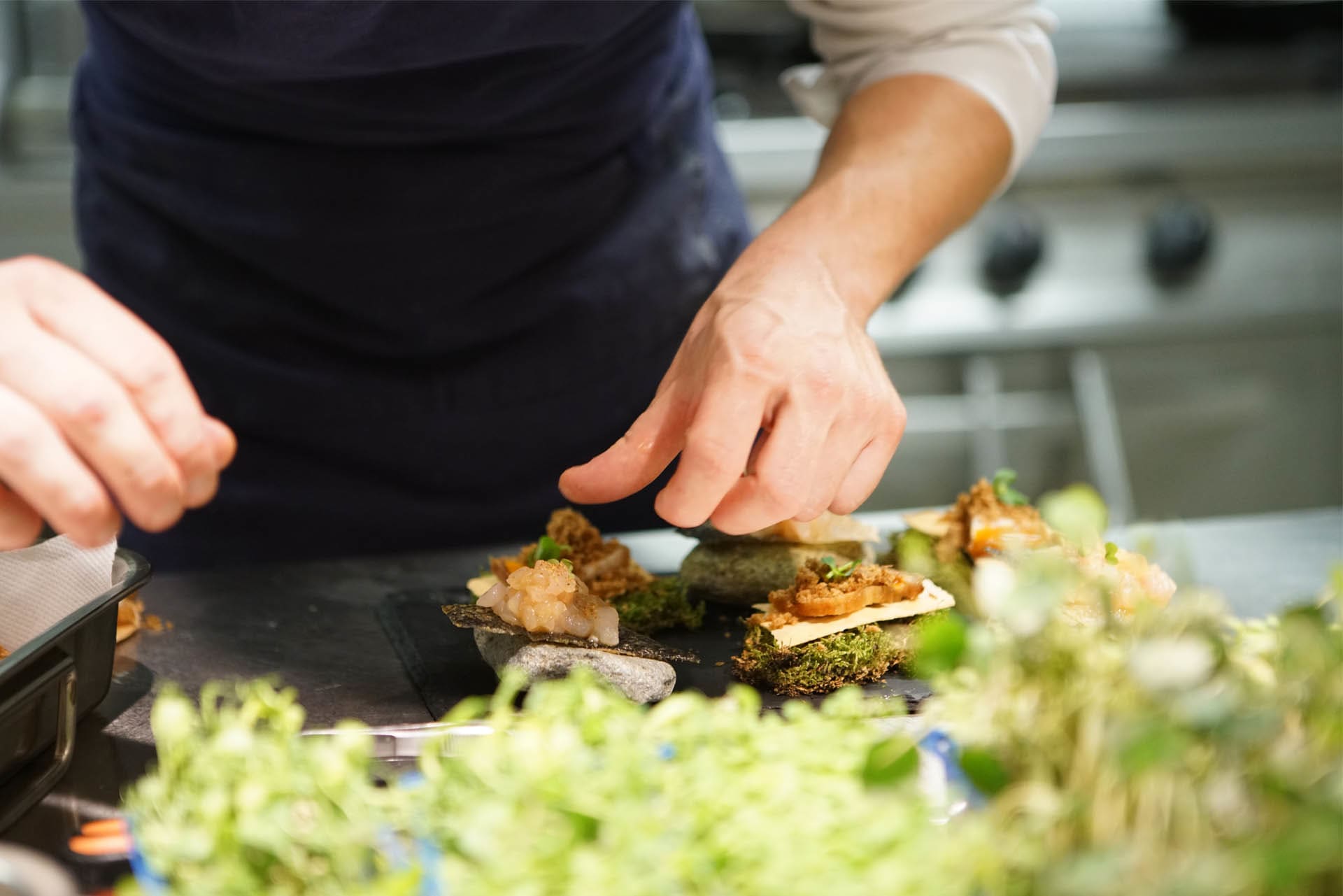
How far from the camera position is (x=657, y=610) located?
1209 millimetres

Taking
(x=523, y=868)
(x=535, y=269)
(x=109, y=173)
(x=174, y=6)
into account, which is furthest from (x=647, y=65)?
(x=523, y=868)

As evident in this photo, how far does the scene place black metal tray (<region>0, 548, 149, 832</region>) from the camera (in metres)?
0.82

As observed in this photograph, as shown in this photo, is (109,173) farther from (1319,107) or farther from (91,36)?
(1319,107)

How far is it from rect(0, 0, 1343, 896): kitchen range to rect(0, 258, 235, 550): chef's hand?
0.41 ft

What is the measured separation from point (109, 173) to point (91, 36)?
0.17m

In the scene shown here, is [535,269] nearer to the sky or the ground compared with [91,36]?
nearer to the ground

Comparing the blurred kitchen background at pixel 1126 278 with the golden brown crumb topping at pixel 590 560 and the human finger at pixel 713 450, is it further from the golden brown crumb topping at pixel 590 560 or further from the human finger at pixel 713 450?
the human finger at pixel 713 450

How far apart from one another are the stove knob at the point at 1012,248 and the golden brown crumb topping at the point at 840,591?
167 cm

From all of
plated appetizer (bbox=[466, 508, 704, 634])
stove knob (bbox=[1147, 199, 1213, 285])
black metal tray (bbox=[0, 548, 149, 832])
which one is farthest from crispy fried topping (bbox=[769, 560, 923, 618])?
stove knob (bbox=[1147, 199, 1213, 285])

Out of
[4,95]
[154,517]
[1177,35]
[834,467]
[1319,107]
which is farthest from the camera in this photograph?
[1177,35]

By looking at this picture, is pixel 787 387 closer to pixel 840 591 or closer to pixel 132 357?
pixel 840 591

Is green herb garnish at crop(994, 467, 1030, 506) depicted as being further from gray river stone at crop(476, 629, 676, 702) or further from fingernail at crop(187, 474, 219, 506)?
fingernail at crop(187, 474, 219, 506)

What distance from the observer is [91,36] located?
4.99 ft

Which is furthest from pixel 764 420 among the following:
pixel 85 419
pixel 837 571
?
pixel 85 419
